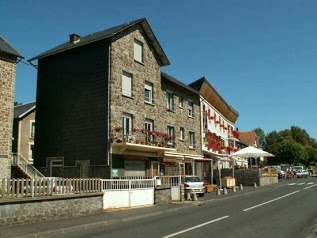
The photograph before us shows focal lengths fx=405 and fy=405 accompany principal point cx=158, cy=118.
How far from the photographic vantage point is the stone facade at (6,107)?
2210cm

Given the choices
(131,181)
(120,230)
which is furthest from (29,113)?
(120,230)

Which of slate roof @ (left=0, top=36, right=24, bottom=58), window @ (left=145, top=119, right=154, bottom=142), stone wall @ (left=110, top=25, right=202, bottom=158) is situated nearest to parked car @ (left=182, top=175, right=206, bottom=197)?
window @ (left=145, top=119, right=154, bottom=142)

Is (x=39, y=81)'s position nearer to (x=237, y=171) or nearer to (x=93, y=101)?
A: (x=93, y=101)

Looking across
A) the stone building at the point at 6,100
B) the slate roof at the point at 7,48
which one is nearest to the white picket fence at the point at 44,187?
the stone building at the point at 6,100

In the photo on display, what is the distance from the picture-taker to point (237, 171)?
1606 inches

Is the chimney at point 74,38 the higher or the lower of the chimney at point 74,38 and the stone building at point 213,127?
the higher

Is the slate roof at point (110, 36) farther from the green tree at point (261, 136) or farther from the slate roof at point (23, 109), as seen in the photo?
the green tree at point (261, 136)

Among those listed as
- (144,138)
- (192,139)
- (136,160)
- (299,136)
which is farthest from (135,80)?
(299,136)

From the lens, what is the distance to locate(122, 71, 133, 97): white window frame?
27.8 meters

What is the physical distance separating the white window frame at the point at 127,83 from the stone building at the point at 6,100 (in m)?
7.17

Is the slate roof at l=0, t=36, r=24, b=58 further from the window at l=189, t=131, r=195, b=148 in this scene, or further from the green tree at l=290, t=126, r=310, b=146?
the green tree at l=290, t=126, r=310, b=146

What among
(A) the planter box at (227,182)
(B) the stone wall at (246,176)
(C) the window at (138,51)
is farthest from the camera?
(B) the stone wall at (246,176)

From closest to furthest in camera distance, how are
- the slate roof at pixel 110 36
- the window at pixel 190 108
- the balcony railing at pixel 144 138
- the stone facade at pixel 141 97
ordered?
1. the balcony railing at pixel 144 138
2. the stone facade at pixel 141 97
3. the slate roof at pixel 110 36
4. the window at pixel 190 108

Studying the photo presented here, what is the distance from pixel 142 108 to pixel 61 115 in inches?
226
